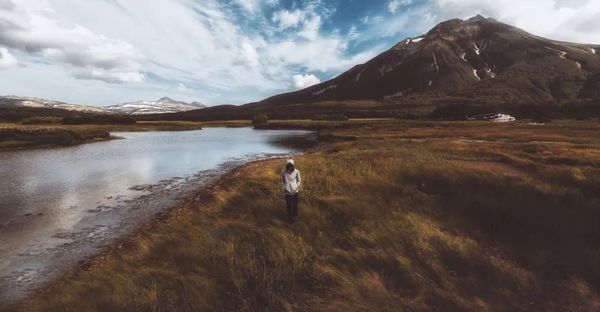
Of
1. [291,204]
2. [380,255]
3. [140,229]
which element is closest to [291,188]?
[291,204]

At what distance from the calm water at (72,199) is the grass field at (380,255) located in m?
2.70

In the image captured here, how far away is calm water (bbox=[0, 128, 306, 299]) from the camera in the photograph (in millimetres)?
16438

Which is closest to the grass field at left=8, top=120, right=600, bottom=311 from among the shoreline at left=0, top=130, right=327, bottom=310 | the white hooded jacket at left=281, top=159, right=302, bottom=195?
the shoreline at left=0, top=130, right=327, bottom=310

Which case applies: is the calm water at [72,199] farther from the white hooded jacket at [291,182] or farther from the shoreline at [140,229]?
the white hooded jacket at [291,182]

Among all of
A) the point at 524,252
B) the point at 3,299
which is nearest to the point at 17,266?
the point at 3,299

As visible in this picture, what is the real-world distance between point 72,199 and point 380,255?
80.1 feet

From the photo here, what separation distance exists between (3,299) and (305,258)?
33.7 feet

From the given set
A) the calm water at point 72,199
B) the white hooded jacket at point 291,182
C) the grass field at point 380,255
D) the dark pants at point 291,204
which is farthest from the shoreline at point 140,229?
the white hooded jacket at point 291,182

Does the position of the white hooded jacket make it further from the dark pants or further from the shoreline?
the shoreline

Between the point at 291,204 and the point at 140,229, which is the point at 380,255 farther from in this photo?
the point at 140,229

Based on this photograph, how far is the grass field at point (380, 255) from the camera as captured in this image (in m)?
9.57

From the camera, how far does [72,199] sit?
2680 centimetres

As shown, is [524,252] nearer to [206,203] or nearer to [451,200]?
[451,200]

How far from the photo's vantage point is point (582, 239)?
13.0 metres
